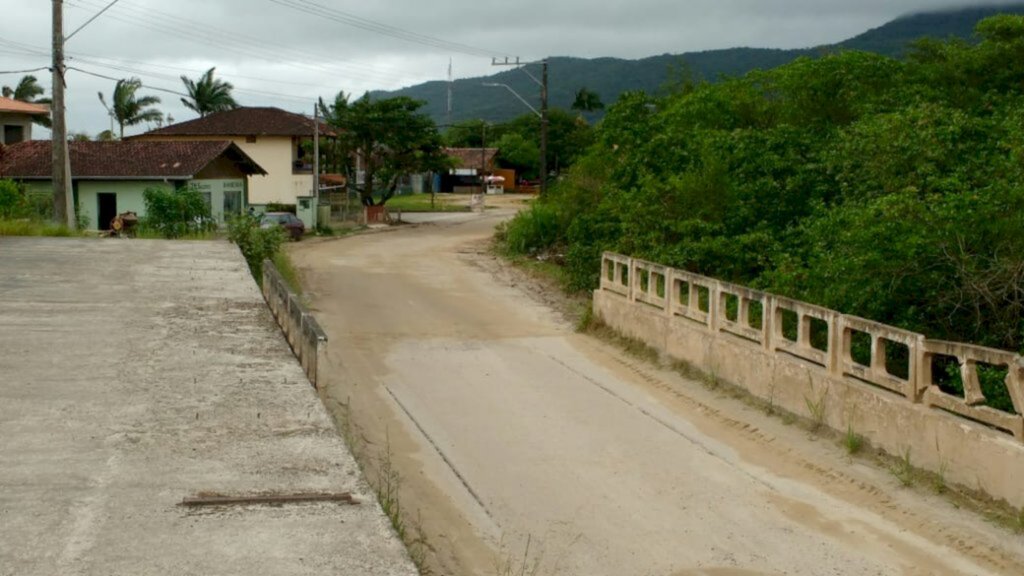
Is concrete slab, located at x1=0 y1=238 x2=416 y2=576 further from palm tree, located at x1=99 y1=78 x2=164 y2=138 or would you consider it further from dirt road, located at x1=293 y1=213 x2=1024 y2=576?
palm tree, located at x1=99 y1=78 x2=164 y2=138

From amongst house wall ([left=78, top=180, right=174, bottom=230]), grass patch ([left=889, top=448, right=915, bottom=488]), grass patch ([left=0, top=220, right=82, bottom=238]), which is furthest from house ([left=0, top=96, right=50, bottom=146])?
grass patch ([left=889, top=448, right=915, bottom=488])

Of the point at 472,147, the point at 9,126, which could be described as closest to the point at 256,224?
the point at 9,126

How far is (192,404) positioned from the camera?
10.8 metres

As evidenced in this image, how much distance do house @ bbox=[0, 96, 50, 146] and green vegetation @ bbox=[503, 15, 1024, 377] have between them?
24349 millimetres

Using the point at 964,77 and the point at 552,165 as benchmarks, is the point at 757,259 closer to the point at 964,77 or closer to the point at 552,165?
the point at 964,77

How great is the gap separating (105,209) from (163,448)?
35.4m

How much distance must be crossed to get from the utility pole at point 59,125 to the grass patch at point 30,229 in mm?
2484

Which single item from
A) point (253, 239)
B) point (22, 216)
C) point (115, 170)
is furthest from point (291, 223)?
point (253, 239)

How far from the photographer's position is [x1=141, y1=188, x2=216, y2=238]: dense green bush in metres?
32.0

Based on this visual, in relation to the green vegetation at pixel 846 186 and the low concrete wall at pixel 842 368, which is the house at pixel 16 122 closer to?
the green vegetation at pixel 846 186

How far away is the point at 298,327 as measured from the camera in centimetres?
1473

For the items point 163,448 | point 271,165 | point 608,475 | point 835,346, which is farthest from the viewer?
point 271,165

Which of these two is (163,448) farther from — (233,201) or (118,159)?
(233,201)

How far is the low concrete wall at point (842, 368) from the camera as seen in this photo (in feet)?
38.9
